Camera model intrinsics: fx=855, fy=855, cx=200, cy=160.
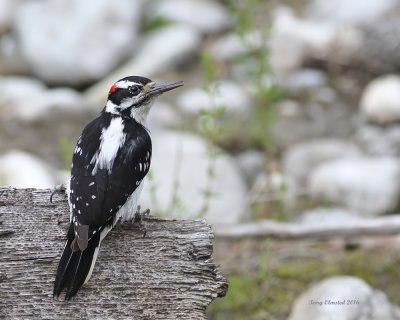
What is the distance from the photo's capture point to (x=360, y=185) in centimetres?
727

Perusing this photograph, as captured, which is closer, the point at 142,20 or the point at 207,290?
the point at 207,290

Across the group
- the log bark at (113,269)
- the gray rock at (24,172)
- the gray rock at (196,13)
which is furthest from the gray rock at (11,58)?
the log bark at (113,269)

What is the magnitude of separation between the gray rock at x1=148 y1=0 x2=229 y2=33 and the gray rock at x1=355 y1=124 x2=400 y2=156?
253 cm

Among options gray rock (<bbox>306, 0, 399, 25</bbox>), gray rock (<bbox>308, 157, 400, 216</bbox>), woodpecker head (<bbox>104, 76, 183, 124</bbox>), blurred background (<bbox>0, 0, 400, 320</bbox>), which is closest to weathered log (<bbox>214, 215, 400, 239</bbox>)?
blurred background (<bbox>0, 0, 400, 320</bbox>)

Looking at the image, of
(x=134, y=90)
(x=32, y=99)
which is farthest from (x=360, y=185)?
(x=32, y=99)

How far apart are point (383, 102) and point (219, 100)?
1649mm

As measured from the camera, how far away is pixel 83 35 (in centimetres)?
948

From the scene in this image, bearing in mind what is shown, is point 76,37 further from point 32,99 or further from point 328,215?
point 328,215

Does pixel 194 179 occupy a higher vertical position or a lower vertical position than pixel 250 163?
lower

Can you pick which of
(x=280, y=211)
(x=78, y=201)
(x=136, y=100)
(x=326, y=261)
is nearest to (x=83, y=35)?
(x=280, y=211)

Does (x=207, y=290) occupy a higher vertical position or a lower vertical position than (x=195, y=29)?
lower

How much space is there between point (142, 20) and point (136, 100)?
5724mm

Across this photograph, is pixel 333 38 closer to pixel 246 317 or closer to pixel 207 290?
pixel 246 317

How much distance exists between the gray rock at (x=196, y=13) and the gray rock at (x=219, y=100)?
1325 mm
